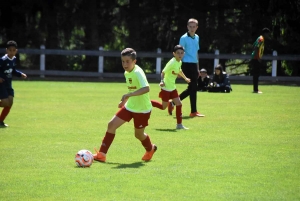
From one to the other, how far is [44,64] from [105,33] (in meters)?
4.73

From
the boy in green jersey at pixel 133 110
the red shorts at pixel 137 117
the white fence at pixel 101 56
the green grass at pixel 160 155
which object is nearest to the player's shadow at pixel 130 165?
the green grass at pixel 160 155

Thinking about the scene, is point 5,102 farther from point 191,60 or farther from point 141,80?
point 141,80

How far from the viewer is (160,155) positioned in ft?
36.3

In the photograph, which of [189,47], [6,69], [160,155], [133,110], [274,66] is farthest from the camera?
[274,66]

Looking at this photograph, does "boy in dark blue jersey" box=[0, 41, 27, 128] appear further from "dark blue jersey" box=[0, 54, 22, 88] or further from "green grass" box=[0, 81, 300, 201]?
"green grass" box=[0, 81, 300, 201]

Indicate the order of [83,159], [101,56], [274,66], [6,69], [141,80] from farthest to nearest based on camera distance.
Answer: [101,56], [274,66], [6,69], [141,80], [83,159]

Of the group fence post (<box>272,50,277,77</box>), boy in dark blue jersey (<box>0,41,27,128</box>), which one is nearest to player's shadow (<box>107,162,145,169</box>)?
boy in dark blue jersey (<box>0,41,27,128</box>)

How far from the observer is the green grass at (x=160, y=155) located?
27.1 ft

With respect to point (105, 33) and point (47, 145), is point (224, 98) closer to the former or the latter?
point (47, 145)

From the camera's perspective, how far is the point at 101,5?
3647 cm

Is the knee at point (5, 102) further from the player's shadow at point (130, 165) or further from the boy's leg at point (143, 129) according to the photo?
the player's shadow at point (130, 165)

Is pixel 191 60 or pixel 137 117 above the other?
pixel 191 60

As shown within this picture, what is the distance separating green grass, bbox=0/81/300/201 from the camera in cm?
825

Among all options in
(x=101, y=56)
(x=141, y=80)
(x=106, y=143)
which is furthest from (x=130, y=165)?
(x=101, y=56)
